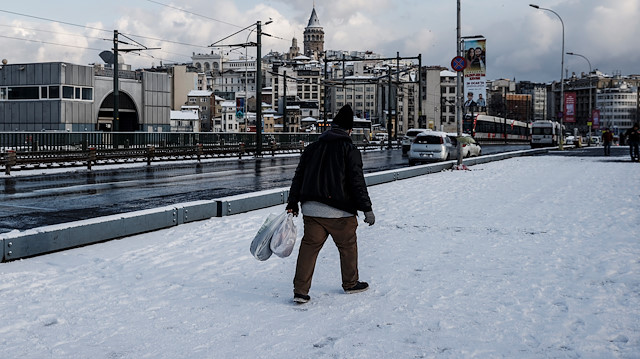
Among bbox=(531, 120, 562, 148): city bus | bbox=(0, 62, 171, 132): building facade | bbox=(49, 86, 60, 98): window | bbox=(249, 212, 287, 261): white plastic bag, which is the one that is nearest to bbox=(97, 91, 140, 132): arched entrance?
bbox=(0, 62, 171, 132): building facade

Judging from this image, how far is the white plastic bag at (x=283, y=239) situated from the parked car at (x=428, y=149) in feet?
85.3

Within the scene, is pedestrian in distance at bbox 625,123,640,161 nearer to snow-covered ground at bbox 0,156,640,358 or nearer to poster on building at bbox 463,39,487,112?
poster on building at bbox 463,39,487,112

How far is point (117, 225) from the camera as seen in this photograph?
31.7ft

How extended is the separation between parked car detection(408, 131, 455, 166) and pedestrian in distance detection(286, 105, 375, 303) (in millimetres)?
25857

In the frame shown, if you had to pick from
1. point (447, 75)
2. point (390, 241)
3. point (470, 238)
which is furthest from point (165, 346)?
point (447, 75)

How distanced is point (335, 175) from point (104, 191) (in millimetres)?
12255

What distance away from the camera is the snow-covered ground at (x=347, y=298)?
501 cm

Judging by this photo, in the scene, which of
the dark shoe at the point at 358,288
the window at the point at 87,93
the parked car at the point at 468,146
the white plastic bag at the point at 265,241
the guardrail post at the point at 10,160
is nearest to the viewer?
Answer: the white plastic bag at the point at 265,241

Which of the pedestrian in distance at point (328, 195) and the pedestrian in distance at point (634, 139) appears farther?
the pedestrian in distance at point (634, 139)

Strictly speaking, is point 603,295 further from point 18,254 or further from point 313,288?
point 18,254

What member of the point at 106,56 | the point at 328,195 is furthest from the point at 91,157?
the point at 106,56

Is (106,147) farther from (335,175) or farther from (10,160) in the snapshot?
(335,175)

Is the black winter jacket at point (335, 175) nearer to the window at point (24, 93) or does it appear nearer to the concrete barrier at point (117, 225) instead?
the concrete barrier at point (117, 225)

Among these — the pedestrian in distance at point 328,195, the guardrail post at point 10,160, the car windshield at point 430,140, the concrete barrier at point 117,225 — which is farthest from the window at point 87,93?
the pedestrian in distance at point 328,195
